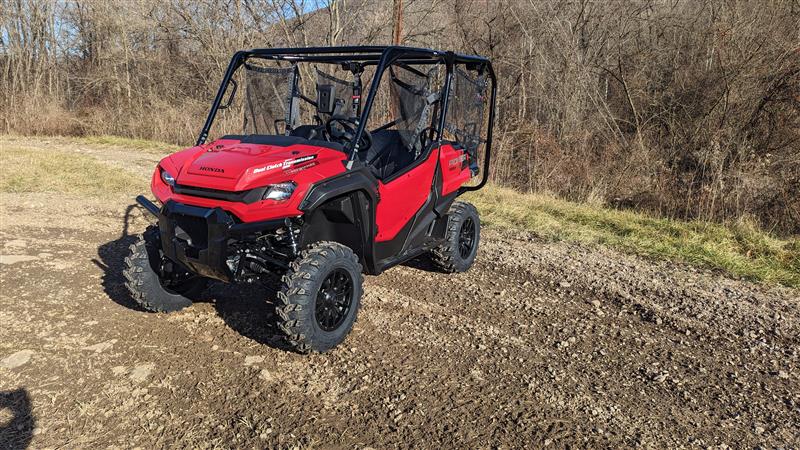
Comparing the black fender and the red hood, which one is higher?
the red hood

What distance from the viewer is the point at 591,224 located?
7.22 meters

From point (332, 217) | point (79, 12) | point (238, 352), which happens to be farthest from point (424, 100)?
point (79, 12)

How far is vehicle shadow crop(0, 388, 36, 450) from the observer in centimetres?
257

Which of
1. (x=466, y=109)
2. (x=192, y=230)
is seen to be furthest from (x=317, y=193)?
(x=466, y=109)

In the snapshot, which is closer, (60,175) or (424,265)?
(424,265)

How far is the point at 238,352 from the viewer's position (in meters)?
3.49

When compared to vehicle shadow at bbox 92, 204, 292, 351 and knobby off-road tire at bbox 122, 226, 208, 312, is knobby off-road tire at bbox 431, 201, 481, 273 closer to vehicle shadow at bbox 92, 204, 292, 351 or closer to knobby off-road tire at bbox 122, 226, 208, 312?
vehicle shadow at bbox 92, 204, 292, 351

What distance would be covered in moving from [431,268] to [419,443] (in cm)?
260

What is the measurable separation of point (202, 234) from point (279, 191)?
0.50 meters

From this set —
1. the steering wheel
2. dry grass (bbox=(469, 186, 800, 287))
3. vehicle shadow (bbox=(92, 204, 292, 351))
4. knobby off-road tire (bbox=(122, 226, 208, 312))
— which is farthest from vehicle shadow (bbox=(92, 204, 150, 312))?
A: dry grass (bbox=(469, 186, 800, 287))

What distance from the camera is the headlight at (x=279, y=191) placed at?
320 cm

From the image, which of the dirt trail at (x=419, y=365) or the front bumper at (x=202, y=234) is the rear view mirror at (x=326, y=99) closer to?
the front bumper at (x=202, y=234)

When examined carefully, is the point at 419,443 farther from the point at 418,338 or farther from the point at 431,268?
the point at 431,268

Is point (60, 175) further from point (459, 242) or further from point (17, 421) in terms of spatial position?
point (17, 421)
